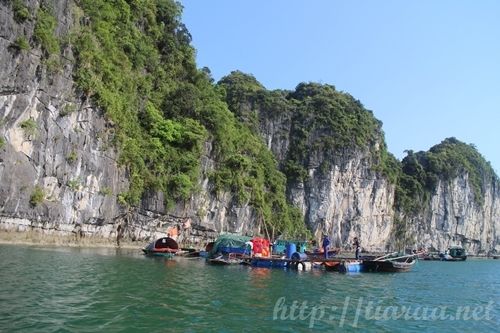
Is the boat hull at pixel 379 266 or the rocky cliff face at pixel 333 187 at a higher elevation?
the rocky cliff face at pixel 333 187

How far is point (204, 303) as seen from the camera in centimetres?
1346

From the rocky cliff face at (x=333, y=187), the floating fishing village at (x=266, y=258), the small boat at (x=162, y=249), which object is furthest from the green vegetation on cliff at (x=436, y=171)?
the small boat at (x=162, y=249)

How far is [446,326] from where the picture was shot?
13273 millimetres

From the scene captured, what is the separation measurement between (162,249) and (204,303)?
2039 centimetres

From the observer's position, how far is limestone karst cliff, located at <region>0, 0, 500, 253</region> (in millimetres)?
30641

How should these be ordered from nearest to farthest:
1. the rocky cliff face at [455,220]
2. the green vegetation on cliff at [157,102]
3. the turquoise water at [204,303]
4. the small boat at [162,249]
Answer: the turquoise water at [204,303], the small boat at [162,249], the green vegetation on cliff at [157,102], the rocky cliff face at [455,220]

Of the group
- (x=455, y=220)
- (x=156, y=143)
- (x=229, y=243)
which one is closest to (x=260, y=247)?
(x=229, y=243)

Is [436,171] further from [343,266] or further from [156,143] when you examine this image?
[343,266]

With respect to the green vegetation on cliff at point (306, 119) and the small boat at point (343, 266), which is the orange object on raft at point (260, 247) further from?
the green vegetation on cliff at point (306, 119)

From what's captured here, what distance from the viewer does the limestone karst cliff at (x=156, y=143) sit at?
3064 cm

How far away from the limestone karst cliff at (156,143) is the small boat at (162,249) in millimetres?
5185

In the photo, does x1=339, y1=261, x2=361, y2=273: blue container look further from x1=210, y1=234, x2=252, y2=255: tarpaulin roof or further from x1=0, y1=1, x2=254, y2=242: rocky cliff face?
x1=0, y1=1, x2=254, y2=242: rocky cliff face

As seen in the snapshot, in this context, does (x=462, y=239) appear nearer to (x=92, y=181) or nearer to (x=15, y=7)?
(x=92, y=181)

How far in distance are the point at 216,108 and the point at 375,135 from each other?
41339 mm
